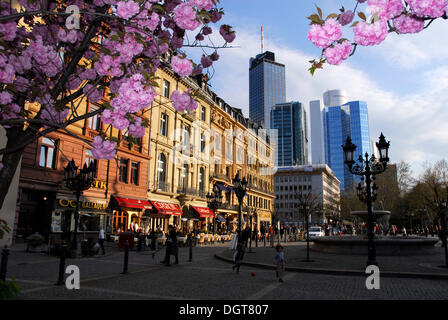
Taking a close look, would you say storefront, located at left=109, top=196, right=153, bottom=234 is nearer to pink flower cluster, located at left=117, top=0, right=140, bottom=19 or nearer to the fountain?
the fountain

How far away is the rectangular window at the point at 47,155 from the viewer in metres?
21.4

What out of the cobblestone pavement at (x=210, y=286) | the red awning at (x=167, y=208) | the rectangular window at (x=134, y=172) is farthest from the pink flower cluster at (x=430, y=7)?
the red awning at (x=167, y=208)

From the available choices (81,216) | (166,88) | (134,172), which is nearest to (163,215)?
(134,172)

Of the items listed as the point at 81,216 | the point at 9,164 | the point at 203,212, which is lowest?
the point at 81,216

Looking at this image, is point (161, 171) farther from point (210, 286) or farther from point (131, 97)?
point (131, 97)

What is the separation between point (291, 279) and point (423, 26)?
8.51 metres

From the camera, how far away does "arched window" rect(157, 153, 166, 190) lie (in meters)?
33.0

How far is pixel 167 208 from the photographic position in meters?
32.0

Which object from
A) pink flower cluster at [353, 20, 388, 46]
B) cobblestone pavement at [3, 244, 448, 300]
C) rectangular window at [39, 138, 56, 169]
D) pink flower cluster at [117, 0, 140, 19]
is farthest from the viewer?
rectangular window at [39, 138, 56, 169]

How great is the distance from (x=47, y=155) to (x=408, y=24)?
75.5 feet

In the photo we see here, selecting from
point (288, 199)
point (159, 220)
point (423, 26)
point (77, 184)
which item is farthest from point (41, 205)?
point (288, 199)

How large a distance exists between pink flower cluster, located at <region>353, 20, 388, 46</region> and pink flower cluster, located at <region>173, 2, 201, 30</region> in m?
2.27

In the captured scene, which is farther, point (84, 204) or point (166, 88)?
point (166, 88)

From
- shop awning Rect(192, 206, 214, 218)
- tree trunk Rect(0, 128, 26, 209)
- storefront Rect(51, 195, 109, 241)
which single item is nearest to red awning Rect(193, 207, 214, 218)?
shop awning Rect(192, 206, 214, 218)
